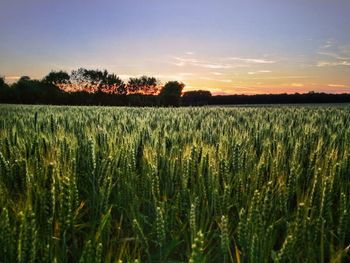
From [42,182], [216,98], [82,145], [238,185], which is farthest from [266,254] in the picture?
[216,98]

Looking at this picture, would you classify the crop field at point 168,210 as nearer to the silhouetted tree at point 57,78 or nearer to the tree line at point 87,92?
the tree line at point 87,92

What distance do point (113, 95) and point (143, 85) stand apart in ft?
51.0

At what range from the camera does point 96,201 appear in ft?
7.45

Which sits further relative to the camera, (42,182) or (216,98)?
(216,98)

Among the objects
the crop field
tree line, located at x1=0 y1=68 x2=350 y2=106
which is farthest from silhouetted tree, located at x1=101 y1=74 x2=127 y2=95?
the crop field

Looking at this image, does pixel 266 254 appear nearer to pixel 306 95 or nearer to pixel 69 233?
pixel 69 233

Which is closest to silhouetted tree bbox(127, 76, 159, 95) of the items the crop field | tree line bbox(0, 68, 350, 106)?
tree line bbox(0, 68, 350, 106)

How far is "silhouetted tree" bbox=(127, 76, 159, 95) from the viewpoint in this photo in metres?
88.8

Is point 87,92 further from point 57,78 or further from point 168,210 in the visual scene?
point 168,210

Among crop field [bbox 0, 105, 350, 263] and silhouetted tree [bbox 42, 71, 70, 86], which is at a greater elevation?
silhouetted tree [bbox 42, 71, 70, 86]

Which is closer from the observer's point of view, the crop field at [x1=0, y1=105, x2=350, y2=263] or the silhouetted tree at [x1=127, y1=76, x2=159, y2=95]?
the crop field at [x1=0, y1=105, x2=350, y2=263]

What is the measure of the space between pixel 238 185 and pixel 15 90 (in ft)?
241

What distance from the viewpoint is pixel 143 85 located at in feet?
294

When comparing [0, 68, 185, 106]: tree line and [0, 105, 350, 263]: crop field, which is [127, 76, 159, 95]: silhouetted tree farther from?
[0, 105, 350, 263]: crop field
